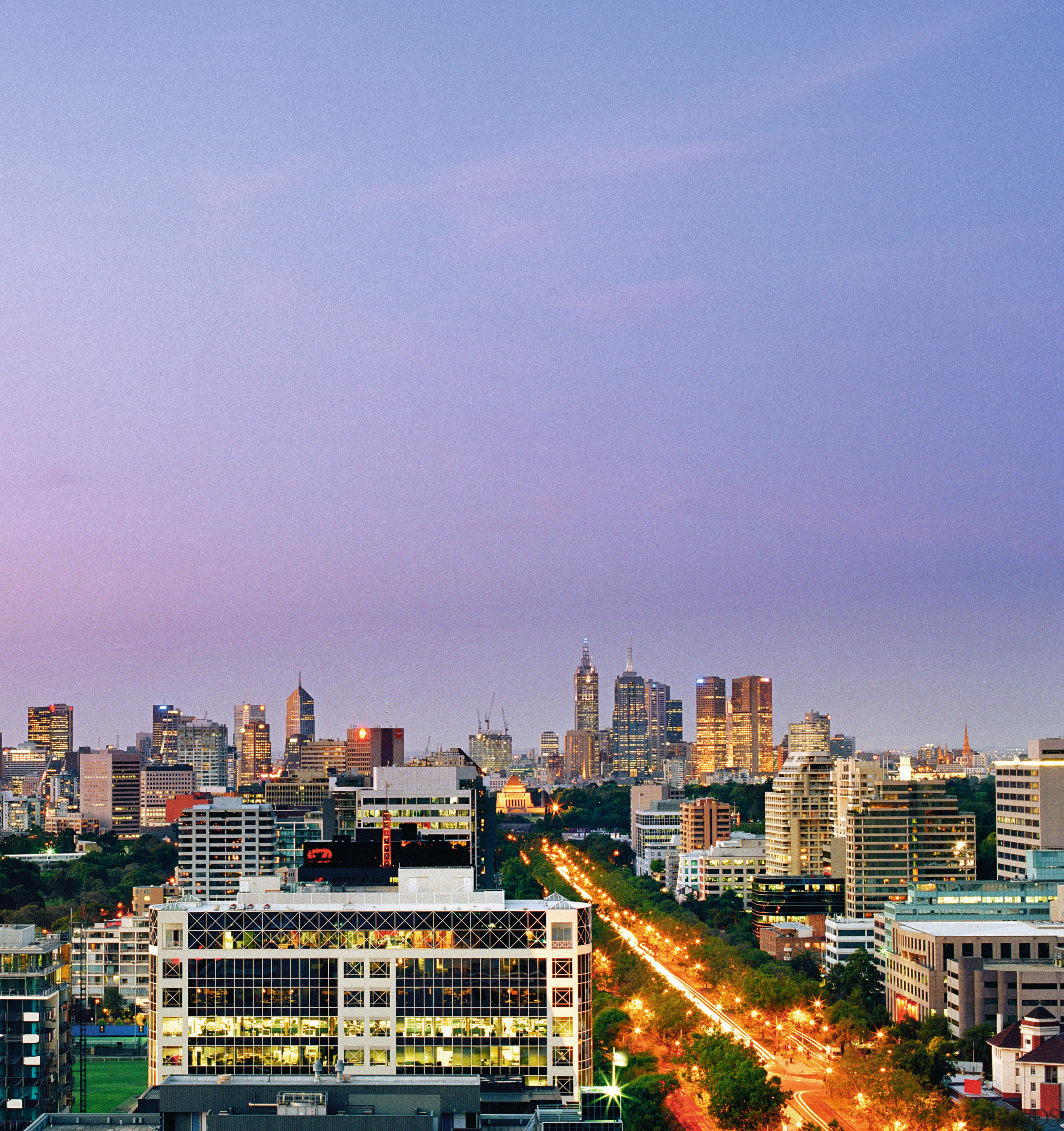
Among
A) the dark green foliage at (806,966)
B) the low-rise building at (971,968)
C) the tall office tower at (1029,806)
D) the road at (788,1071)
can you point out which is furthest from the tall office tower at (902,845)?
the low-rise building at (971,968)

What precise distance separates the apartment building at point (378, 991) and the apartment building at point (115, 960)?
73.1 m

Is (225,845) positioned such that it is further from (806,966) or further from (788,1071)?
(788,1071)

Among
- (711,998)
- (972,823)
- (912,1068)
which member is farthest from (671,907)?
(912,1068)

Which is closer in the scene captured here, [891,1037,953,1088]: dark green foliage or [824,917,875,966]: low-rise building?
[891,1037,953,1088]: dark green foliage

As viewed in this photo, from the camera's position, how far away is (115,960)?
14550cm

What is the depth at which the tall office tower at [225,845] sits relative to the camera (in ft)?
632

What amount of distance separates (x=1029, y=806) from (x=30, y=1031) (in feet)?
386

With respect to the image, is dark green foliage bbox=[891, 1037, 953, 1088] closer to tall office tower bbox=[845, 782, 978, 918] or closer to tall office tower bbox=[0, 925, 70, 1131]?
tall office tower bbox=[0, 925, 70, 1131]

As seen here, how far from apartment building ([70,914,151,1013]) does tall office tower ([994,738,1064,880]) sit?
8453 centimetres

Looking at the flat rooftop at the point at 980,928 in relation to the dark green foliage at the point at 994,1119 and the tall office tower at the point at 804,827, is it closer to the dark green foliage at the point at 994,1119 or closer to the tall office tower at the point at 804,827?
the dark green foliage at the point at 994,1119

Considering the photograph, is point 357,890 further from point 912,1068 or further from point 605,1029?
point 912,1068

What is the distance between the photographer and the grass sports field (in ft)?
334

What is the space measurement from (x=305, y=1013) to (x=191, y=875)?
413 ft

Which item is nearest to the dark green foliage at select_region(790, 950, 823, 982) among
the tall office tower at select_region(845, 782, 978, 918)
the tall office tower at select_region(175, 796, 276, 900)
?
the tall office tower at select_region(845, 782, 978, 918)
